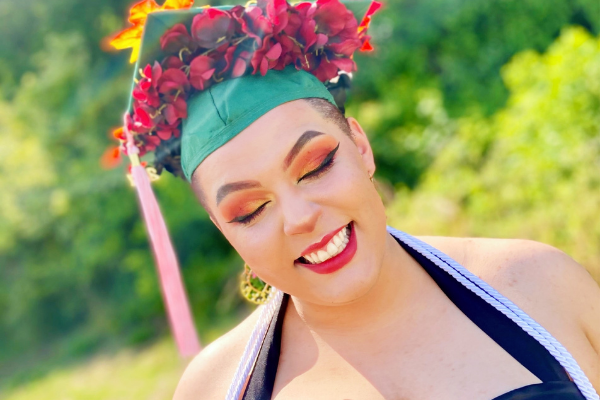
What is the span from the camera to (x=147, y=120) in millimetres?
1618

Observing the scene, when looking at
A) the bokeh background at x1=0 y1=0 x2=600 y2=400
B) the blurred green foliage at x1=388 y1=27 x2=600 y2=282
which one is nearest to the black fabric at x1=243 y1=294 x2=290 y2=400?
the blurred green foliage at x1=388 y1=27 x2=600 y2=282

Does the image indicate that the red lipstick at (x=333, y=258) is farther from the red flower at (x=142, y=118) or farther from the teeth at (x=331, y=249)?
the red flower at (x=142, y=118)

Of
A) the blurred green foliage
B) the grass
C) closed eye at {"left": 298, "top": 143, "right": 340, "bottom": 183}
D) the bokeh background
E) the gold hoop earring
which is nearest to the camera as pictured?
closed eye at {"left": 298, "top": 143, "right": 340, "bottom": 183}

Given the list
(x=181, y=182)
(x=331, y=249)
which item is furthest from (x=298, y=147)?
(x=181, y=182)

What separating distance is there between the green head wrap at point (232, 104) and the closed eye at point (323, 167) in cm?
17

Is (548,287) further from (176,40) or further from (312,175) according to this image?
(176,40)

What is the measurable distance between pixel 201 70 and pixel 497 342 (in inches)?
41.1

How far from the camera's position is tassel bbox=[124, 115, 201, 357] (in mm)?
1721

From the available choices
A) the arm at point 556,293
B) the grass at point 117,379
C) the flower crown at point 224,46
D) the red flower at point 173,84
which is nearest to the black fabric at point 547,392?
the arm at point 556,293

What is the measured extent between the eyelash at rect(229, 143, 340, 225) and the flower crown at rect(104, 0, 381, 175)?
0.91ft

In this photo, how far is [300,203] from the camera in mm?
1450

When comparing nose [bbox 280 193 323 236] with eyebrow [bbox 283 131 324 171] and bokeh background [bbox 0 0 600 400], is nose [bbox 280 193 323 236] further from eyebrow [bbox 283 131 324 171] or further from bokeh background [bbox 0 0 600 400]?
bokeh background [bbox 0 0 600 400]

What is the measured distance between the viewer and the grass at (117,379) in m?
6.77

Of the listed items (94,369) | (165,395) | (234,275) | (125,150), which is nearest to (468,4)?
(234,275)
